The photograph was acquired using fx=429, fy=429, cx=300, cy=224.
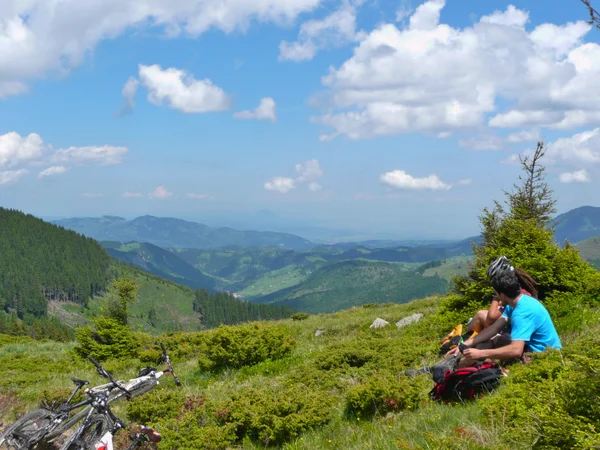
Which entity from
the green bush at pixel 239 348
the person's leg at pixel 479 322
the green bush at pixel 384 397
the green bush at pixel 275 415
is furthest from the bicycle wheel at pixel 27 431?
the person's leg at pixel 479 322

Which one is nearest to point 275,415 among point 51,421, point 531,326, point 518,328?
point 51,421

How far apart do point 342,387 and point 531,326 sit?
418 centimetres

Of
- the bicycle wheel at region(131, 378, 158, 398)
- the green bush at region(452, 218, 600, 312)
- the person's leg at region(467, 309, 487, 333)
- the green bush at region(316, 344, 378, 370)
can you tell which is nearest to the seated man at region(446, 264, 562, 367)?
the person's leg at region(467, 309, 487, 333)

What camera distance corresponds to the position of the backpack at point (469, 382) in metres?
6.51

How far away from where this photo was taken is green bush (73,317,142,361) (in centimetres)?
2083

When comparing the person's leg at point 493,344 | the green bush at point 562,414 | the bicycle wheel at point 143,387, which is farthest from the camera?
the bicycle wheel at point 143,387

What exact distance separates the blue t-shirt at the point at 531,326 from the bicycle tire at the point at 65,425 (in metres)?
6.86

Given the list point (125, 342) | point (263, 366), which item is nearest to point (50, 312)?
point (125, 342)

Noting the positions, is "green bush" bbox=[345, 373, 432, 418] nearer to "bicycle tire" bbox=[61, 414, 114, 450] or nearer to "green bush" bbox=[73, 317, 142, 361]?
"bicycle tire" bbox=[61, 414, 114, 450]

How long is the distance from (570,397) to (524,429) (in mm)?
512

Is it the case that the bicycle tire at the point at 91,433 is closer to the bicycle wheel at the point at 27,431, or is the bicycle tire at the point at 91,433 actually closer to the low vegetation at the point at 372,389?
the bicycle wheel at the point at 27,431

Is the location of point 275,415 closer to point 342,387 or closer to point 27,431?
point 342,387

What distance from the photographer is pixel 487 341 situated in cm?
761

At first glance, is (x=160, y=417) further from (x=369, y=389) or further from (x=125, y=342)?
(x=125, y=342)
